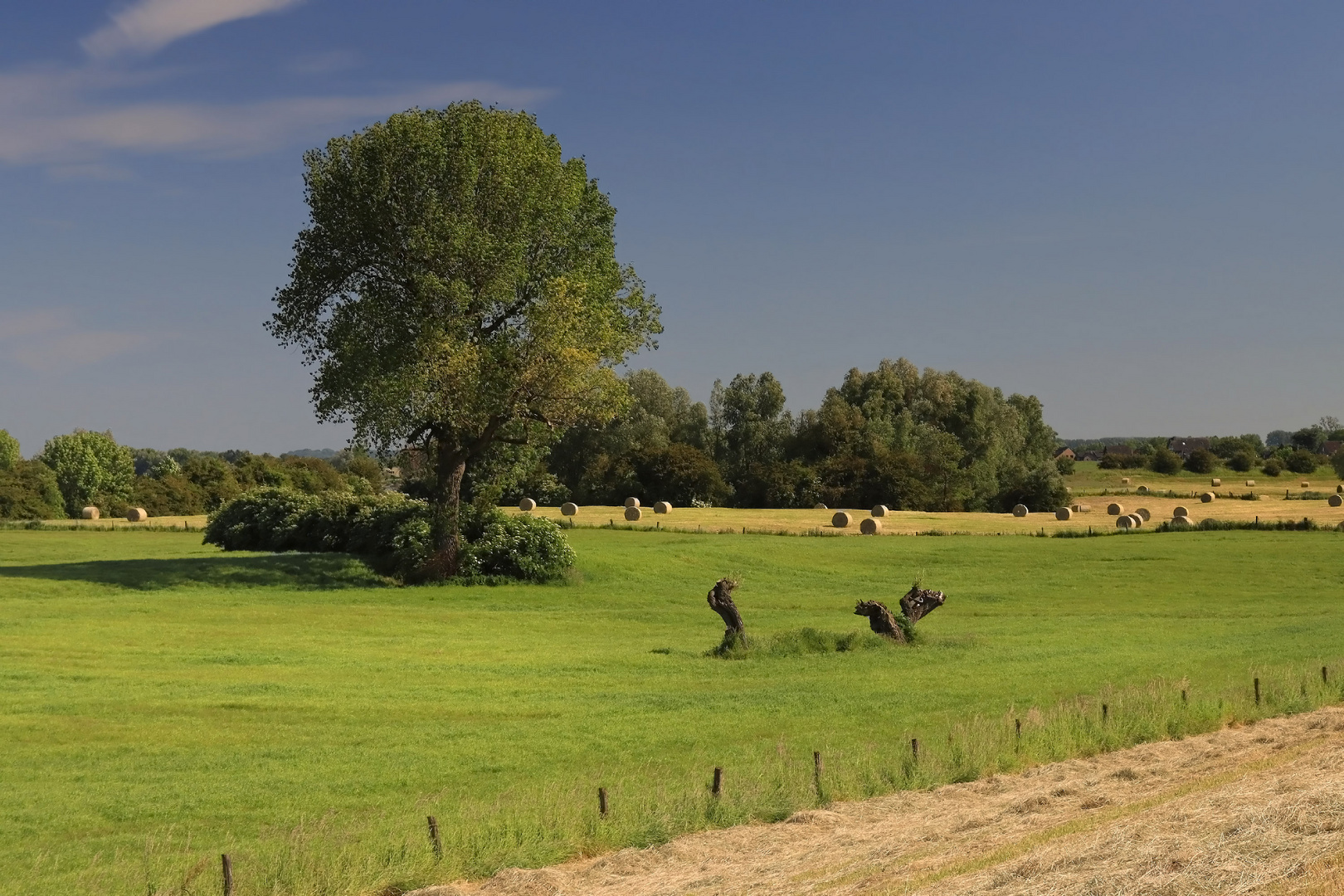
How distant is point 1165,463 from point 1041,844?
470 ft

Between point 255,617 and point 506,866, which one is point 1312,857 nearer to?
point 506,866

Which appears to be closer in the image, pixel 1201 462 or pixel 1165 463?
pixel 1165 463

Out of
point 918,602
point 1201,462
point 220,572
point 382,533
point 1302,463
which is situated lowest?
point 918,602

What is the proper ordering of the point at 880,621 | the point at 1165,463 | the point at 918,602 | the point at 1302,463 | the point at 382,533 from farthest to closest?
the point at 1165,463 → the point at 1302,463 → the point at 382,533 → the point at 918,602 → the point at 880,621

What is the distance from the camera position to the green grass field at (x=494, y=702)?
1586cm

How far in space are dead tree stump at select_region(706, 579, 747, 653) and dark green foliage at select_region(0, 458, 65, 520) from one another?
286 ft

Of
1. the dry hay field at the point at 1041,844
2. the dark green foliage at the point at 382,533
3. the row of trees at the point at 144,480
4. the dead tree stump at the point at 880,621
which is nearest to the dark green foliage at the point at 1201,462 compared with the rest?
the row of trees at the point at 144,480

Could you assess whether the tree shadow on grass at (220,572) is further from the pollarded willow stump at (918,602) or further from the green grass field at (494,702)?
the pollarded willow stump at (918,602)

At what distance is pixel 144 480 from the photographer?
111438mm

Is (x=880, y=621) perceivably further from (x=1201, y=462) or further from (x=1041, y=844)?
(x=1201, y=462)

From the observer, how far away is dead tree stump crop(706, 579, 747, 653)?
31734 millimetres

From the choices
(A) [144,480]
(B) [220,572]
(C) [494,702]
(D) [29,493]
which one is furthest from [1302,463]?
(C) [494,702]

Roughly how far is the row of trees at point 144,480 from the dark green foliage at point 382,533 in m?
35.7

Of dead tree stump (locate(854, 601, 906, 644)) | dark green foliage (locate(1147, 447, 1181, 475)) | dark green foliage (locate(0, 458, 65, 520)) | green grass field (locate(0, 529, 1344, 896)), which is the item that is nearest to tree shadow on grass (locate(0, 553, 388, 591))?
green grass field (locate(0, 529, 1344, 896))
